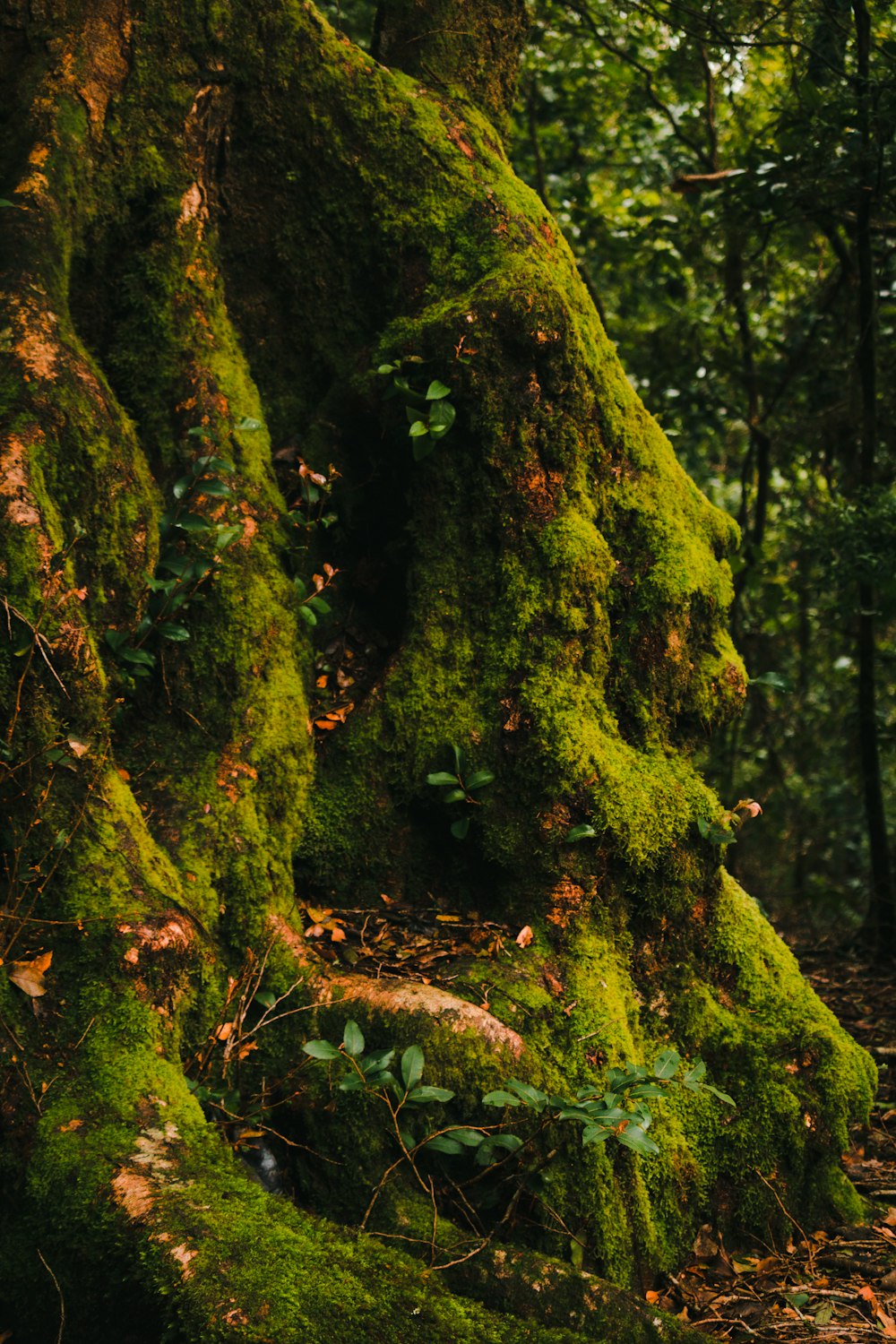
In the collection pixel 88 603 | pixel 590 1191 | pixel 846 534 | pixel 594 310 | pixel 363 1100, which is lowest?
pixel 590 1191

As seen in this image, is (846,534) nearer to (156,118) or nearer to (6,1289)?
(156,118)

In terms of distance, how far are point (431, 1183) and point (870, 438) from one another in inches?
223

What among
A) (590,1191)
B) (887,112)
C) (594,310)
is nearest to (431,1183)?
(590,1191)

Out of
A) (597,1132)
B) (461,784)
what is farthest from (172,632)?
(597,1132)

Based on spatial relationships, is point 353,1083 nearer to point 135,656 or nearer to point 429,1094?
point 429,1094

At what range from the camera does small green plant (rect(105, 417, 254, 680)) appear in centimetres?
323

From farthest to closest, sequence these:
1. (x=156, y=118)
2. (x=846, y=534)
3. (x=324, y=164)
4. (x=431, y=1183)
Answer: (x=846, y=534) → (x=324, y=164) → (x=156, y=118) → (x=431, y=1183)

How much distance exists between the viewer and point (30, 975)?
8.21 feet

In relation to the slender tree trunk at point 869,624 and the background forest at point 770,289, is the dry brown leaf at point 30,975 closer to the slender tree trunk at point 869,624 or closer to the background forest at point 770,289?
the background forest at point 770,289

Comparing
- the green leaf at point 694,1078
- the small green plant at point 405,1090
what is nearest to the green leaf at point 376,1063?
the small green plant at point 405,1090

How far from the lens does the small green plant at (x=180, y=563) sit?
3.23 m

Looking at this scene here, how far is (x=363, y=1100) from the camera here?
2969 millimetres

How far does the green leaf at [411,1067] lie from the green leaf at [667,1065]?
706mm

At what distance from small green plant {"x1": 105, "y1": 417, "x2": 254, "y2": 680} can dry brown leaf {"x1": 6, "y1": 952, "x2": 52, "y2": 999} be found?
977 millimetres
